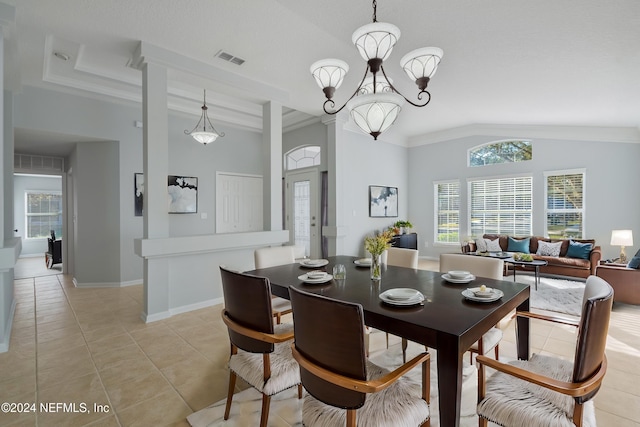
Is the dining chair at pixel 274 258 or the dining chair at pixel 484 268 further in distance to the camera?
the dining chair at pixel 274 258

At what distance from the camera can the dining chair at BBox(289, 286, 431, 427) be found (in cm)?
117

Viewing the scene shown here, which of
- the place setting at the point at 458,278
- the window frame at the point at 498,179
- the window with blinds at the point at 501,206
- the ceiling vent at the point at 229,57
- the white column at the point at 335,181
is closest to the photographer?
the place setting at the point at 458,278

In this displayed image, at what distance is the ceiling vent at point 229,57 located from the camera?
140 inches

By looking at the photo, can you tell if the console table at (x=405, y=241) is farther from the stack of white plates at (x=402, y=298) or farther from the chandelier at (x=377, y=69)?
the stack of white plates at (x=402, y=298)

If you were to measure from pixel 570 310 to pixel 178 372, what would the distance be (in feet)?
14.3

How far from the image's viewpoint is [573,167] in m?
5.79

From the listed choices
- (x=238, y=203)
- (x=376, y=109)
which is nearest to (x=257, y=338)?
(x=376, y=109)

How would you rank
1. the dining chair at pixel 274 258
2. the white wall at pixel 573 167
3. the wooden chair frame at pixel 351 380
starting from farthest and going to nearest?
the white wall at pixel 573 167 → the dining chair at pixel 274 258 → the wooden chair frame at pixel 351 380

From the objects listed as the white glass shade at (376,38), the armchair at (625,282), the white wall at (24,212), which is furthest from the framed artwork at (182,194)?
the armchair at (625,282)

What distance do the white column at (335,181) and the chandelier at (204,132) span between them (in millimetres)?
2086

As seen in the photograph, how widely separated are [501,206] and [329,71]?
5963 millimetres

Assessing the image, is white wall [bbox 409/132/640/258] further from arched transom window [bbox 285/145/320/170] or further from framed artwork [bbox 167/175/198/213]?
framed artwork [bbox 167/175/198/213]

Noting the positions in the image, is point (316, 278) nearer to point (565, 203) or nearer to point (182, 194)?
point (182, 194)

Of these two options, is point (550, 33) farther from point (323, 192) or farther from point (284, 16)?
point (323, 192)
